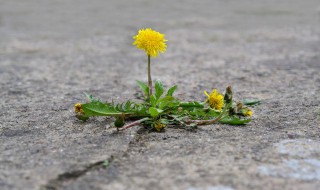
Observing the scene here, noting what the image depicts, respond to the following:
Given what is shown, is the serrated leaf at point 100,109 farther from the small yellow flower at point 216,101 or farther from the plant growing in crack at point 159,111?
the small yellow flower at point 216,101

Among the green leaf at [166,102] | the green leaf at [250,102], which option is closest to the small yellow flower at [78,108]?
the green leaf at [166,102]

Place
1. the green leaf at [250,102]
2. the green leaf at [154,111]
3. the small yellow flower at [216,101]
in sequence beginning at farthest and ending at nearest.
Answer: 1. the green leaf at [250,102]
2. the small yellow flower at [216,101]
3. the green leaf at [154,111]

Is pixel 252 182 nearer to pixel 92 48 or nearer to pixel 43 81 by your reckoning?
pixel 43 81

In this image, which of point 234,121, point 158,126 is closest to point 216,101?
point 234,121

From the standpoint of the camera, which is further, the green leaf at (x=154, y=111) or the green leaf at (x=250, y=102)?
the green leaf at (x=250, y=102)

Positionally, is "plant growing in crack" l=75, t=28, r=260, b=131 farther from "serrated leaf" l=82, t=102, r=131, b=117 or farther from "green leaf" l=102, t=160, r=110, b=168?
"green leaf" l=102, t=160, r=110, b=168

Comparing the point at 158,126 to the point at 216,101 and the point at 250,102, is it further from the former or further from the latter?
the point at 250,102

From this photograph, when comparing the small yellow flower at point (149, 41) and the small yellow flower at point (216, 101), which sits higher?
the small yellow flower at point (149, 41)

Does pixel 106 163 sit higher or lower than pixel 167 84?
lower

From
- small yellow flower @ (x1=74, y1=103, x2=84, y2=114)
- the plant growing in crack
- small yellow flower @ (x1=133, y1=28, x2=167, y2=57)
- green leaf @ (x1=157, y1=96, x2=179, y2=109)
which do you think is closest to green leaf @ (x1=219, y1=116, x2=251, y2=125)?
the plant growing in crack
